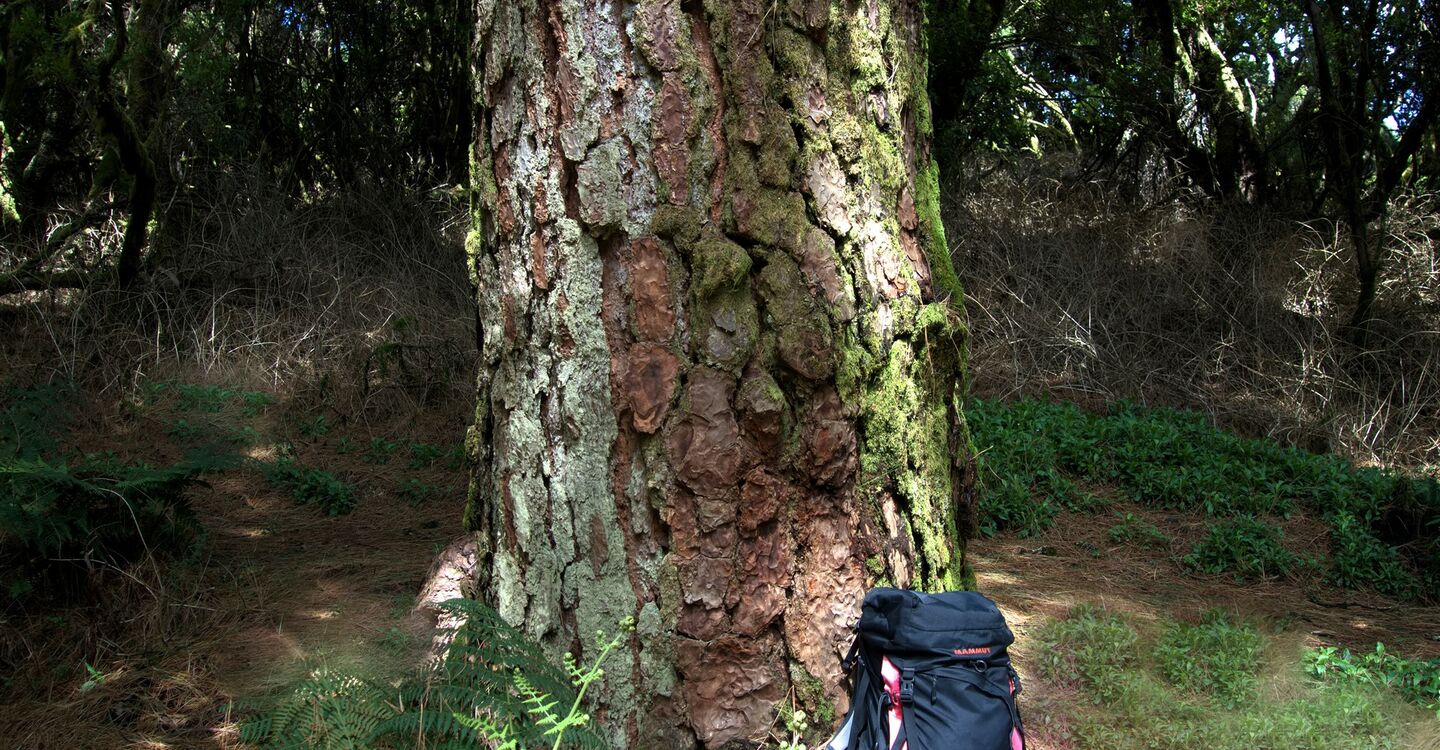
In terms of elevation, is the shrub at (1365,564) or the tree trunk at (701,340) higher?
the tree trunk at (701,340)

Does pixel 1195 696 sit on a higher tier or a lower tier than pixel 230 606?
lower

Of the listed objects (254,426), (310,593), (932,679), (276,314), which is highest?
(276,314)

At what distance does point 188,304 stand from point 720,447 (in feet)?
18.5

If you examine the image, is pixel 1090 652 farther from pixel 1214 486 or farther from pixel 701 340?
pixel 1214 486

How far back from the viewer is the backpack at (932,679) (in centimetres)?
220

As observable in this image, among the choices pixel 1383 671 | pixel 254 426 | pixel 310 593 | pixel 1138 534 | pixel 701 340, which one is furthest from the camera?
pixel 254 426

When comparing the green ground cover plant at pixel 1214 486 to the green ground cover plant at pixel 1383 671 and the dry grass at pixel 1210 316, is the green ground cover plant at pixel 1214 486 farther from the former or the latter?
the green ground cover plant at pixel 1383 671

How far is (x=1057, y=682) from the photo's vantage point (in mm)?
3102

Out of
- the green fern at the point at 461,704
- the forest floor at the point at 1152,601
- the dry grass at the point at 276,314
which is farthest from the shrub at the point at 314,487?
the forest floor at the point at 1152,601

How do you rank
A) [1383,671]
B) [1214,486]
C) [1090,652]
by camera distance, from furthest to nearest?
[1214,486], [1383,671], [1090,652]

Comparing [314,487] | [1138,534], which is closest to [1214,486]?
[1138,534]

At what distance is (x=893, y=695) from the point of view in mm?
2254

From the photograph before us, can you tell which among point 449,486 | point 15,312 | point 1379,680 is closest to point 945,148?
point 449,486

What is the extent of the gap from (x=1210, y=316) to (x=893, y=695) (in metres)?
6.35
